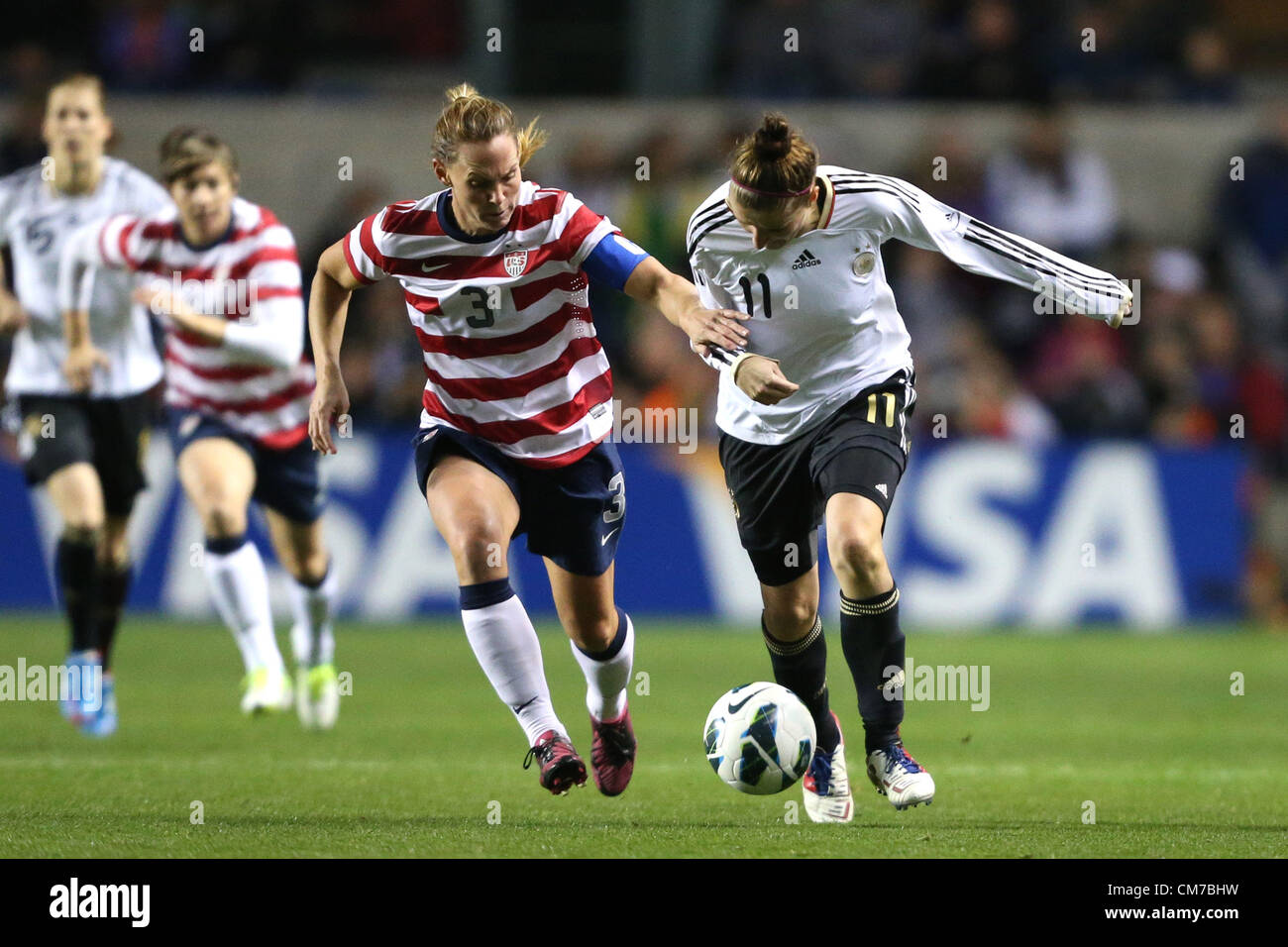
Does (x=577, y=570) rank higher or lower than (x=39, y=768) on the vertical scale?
higher

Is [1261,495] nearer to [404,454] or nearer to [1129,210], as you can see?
[1129,210]

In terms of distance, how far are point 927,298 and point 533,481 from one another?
9024mm

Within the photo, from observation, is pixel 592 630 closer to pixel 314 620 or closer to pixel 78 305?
pixel 314 620

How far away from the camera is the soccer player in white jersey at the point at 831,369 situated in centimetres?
627

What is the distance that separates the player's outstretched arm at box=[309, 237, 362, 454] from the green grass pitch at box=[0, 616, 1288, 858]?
1334 millimetres

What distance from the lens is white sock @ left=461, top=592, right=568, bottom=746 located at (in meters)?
6.33

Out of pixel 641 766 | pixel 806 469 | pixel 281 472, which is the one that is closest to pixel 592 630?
pixel 806 469

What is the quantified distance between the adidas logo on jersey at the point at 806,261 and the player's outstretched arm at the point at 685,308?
26 cm

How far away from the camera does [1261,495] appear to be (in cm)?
1547

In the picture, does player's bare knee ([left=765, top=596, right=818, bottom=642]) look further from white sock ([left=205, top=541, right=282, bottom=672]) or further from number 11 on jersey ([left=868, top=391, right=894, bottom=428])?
white sock ([left=205, top=541, right=282, bottom=672])

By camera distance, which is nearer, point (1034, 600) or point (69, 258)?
point (69, 258)

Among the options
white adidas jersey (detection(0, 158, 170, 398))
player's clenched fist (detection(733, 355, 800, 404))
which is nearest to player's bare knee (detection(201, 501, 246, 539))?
white adidas jersey (detection(0, 158, 170, 398))

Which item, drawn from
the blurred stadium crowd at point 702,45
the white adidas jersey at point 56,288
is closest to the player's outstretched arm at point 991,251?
the white adidas jersey at point 56,288
